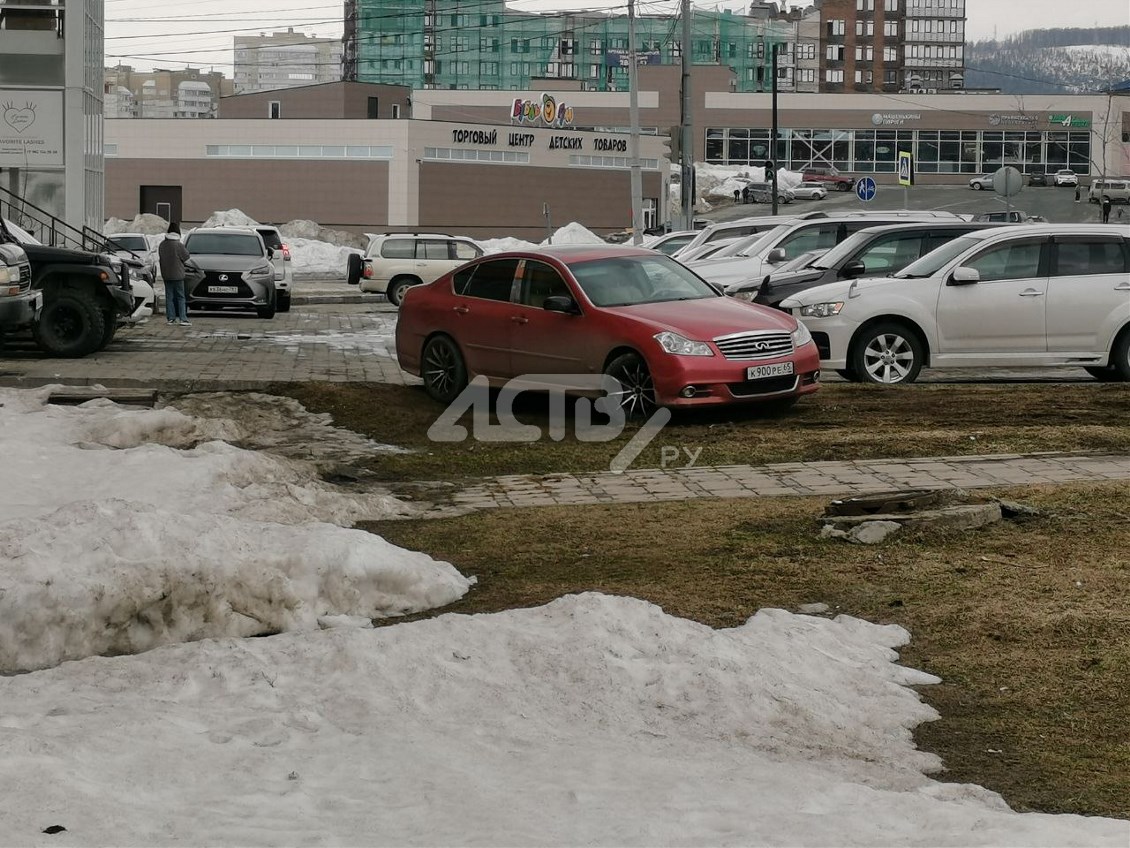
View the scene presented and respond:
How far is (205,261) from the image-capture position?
2889 cm

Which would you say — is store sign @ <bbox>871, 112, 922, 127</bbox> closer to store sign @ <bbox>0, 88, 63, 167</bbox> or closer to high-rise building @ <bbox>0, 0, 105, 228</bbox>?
high-rise building @ <bbox>0, 0, 105, 228</bbox>

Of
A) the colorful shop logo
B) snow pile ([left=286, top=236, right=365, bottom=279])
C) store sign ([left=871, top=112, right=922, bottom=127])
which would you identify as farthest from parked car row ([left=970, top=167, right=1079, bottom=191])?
snow pile ([left=286, top=236, right=365, bottom=279])

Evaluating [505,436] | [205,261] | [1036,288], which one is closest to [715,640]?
[505,436]

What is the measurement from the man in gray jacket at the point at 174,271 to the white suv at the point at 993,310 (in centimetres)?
1237

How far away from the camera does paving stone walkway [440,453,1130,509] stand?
1012cm

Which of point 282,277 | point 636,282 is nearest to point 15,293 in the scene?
point 636,282

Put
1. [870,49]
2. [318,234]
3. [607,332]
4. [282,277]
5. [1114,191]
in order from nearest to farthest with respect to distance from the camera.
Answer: [607,332]
[282,277]
[318,234]
[1114,191]
[870,49]

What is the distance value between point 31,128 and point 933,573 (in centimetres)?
3018

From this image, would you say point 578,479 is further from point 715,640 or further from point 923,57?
point 923,57

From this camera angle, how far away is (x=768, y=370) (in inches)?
520

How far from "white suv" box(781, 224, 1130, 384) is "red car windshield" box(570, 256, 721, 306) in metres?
1.94

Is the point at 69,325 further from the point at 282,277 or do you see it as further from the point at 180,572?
the point at 180,572

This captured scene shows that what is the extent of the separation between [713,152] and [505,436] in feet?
327

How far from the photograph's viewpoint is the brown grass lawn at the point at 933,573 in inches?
209
